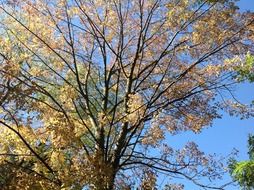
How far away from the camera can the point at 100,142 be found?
9.67 m

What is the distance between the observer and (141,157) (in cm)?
1021

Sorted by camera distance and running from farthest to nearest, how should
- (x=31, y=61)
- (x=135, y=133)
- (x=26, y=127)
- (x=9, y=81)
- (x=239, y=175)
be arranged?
(x=31, y=61), (x=239, y=175), (x=135, y=133), (x=26, y=127), (x=9, y=81)

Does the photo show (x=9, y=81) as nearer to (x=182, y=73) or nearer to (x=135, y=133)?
(x=135, y=133)

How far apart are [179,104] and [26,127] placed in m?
3.89

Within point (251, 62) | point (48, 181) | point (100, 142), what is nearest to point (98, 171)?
point (48, 181)

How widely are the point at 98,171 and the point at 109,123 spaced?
213 cm

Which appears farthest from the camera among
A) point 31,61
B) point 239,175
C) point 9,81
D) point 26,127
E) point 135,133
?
point 31,61

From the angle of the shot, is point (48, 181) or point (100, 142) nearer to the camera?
point (48, 181)

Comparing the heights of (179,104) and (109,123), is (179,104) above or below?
above

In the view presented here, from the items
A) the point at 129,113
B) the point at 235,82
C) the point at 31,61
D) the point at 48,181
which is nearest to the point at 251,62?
the point at 235,82

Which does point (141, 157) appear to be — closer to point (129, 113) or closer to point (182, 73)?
point (129, 113)

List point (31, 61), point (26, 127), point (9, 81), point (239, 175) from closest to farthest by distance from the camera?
point (9, 81) < point (26, 127) < point (239, 175) < point (31, 61)

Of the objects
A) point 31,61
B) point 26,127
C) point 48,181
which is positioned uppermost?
point 31,61

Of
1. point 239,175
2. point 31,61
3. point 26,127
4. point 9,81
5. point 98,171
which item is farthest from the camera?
point 31,61
